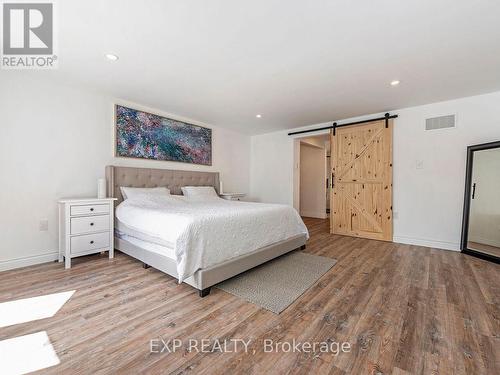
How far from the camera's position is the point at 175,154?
421 cm

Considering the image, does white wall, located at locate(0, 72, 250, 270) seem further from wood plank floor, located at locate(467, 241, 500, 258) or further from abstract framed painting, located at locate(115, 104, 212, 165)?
wood plank floor, located at locate(467, 241, 500, 258)

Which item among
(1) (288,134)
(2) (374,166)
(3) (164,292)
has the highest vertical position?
(1) (288,134)

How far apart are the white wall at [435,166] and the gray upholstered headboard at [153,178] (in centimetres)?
357

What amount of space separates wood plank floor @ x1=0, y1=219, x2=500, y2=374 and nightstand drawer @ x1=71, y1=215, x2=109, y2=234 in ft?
1.47

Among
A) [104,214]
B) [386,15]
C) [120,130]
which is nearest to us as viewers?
[386,15]

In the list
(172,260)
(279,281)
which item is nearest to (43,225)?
(172,260)

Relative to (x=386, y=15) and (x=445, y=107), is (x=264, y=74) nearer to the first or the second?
(x=386, y=15)

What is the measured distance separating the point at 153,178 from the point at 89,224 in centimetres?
125

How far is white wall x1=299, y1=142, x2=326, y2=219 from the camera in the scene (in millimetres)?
6660

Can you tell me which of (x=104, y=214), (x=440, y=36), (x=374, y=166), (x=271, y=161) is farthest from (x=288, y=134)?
(x=104, y=214)

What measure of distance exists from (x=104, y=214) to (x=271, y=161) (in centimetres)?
394

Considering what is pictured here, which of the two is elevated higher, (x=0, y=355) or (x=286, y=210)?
(x=286, y=210)

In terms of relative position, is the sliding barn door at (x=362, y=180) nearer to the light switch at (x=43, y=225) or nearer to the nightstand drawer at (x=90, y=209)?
the nightstand drawer at (x=90, y=209)

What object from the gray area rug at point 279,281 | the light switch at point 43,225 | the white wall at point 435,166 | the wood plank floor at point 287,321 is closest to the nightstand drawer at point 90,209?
the light switch at point 43,225
